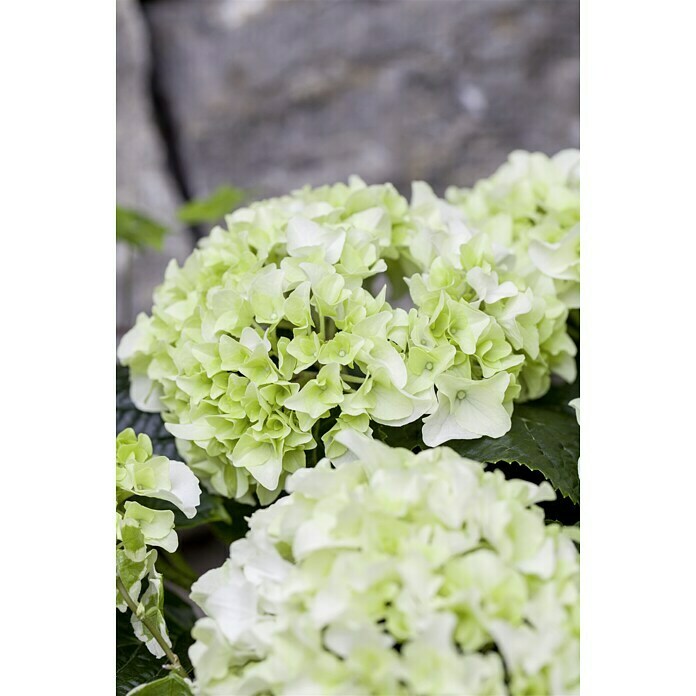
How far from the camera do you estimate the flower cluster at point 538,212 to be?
63cm

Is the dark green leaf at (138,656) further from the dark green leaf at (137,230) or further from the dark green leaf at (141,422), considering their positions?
the dark green leaf at (137,230)

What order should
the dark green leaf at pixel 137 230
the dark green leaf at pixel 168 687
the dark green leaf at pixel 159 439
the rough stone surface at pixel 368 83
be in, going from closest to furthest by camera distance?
the dark green leaf at pixel 168 687, the dark green leaf at pixel 159 439, the dark green leaf at pixel 137 230, the rough stone surface at pixel 368 83

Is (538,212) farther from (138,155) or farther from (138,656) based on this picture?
(138,155)

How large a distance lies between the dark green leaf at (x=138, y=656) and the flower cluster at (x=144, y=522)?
→ 0.03 metres

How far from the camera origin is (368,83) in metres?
1.23

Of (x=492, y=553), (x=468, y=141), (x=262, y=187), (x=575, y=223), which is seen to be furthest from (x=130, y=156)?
(x=492, y=553)

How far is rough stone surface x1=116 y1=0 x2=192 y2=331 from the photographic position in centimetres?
128

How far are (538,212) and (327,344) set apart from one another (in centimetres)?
31

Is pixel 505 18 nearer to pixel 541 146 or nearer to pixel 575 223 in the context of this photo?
pixel 541 146

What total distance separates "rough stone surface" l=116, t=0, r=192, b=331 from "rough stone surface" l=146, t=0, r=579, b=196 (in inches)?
2.1

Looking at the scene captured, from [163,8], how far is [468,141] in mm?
540

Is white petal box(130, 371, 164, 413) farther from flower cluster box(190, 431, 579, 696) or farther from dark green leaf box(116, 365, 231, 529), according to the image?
flower cluster box(190, 431, 579, 696)

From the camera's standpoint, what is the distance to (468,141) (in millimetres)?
1237

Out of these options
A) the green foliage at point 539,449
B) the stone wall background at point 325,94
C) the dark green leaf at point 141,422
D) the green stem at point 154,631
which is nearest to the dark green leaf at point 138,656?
the green stem at point 154,631
